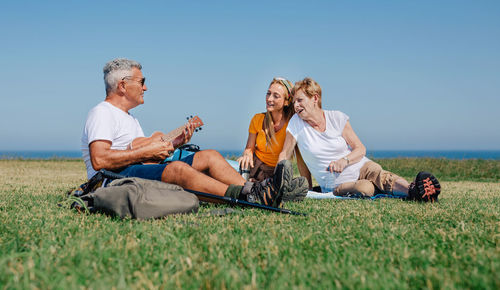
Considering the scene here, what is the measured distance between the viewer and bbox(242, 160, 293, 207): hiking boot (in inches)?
145

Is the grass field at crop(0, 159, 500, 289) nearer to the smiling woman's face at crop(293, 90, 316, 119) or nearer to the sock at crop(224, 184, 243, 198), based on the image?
the sock at crop(224, 184, 243, 198)

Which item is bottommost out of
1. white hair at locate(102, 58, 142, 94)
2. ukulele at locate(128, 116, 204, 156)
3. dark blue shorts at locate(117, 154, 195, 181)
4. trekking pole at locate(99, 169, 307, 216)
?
trekking pole at locate(99, 169, 307, 216)

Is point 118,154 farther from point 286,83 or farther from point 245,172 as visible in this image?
point 286,83

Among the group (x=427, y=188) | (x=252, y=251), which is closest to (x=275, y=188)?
(x=252, y=251)

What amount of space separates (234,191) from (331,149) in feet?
7.39

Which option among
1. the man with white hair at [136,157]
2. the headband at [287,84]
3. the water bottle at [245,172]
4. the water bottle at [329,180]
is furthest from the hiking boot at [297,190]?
the headband at [287,84]

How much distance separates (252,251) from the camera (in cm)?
223

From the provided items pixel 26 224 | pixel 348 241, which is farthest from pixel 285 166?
pixel 26 224

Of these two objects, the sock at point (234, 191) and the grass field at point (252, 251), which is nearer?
the grass field at point (252, 251)

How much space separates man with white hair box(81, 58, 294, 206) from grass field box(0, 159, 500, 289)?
370mm

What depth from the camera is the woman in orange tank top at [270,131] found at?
5.72 m

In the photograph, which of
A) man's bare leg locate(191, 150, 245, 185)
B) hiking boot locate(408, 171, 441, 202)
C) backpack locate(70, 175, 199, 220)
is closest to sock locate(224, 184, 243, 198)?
man's bare leg locate(191, 150, 245, 185)

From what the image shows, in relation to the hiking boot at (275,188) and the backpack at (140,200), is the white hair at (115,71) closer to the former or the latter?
the backpack at (140,200)

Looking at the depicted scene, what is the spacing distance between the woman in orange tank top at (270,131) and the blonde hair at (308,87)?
7.6 inches
